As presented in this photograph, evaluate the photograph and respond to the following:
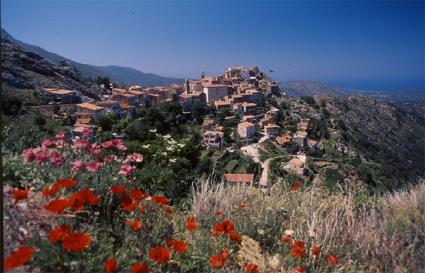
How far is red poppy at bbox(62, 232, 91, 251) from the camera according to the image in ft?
6.13

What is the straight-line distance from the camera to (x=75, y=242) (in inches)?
75.3

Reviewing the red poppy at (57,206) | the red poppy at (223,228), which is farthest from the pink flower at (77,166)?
the red poppy at (223,228)

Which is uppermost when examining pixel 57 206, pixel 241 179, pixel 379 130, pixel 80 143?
pixel 80 143

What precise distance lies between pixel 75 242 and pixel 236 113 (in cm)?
5527

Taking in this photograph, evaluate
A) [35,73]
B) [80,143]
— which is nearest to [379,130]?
[35,73]

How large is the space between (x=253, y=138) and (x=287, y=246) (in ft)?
144

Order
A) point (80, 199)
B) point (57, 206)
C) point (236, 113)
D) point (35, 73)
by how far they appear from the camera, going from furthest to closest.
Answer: point (35, 73)
point (236, 113)
point (80, 199)
point (57, 206)

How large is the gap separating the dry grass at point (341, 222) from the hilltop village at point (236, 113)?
25315mm

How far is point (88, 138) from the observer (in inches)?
134

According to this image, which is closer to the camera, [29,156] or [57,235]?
[57,235]

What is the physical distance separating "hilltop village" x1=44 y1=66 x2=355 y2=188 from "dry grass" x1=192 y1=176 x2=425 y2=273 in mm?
25315

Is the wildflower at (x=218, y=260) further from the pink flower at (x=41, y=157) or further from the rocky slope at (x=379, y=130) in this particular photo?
the rocky slope at (x=379, y=130)

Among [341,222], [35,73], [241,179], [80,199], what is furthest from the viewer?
[35,73]

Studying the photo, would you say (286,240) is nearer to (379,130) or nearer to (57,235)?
(57,235)
